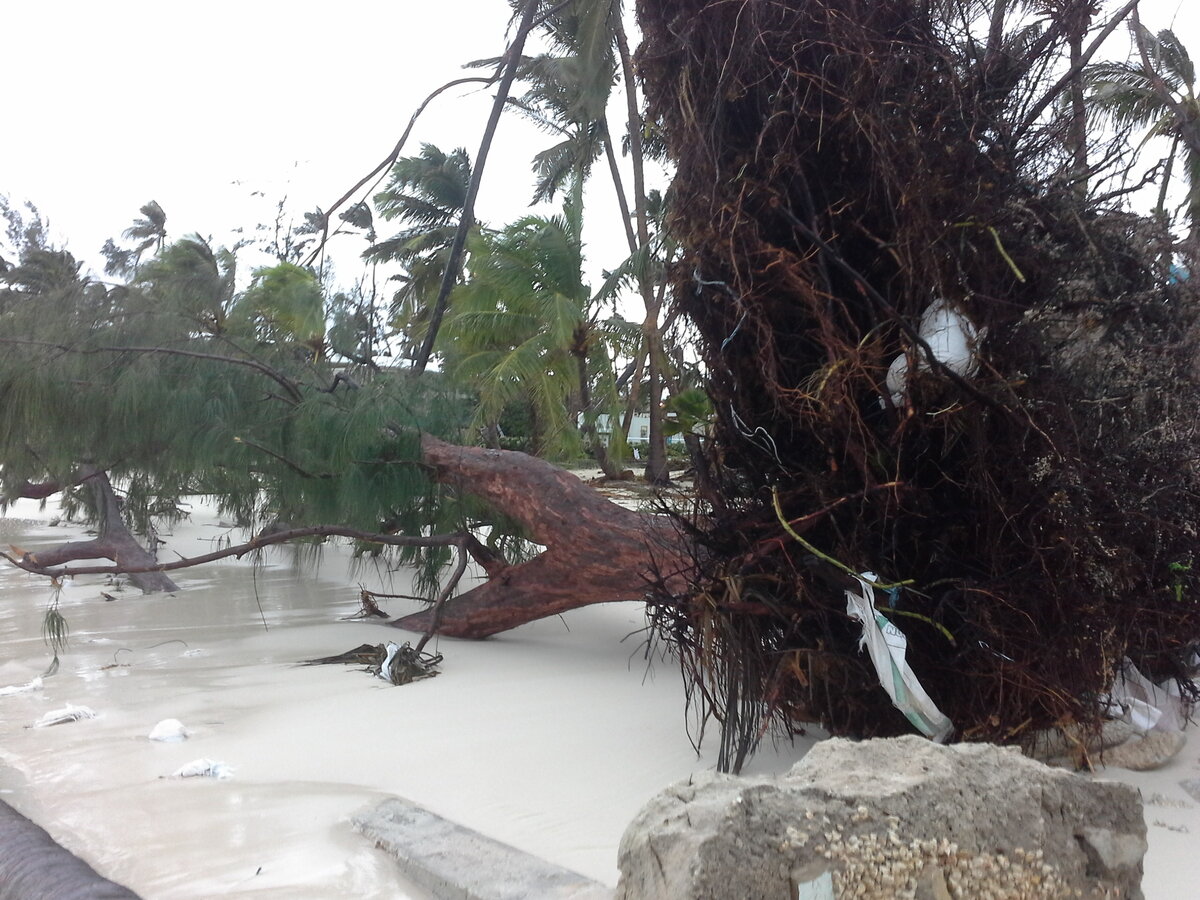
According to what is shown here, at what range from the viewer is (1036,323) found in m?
3.17

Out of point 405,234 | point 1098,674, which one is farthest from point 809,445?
point 405,234

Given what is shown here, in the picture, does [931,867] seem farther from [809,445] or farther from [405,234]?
[405,234]

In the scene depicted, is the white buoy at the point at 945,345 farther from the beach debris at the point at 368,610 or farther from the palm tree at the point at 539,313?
the palm tree at the point at 539,313

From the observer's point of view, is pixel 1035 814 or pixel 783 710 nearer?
pixel 1035 814

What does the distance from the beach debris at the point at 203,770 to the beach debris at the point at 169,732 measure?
17.5 inches

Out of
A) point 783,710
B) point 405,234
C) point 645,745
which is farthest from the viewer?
point 405,234

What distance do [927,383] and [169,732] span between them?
3549mm

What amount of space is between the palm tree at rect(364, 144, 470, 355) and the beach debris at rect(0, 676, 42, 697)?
17532 millimetres

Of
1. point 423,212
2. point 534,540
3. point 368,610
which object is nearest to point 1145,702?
point 534,540

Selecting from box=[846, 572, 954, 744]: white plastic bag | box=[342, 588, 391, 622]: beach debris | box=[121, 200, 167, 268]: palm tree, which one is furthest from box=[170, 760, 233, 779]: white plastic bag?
box=[121, 200, 167, 268]: palm tree

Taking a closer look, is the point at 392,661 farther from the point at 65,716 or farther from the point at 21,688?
the point at 21,688

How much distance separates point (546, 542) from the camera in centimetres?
569

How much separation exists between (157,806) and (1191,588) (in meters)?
3.75

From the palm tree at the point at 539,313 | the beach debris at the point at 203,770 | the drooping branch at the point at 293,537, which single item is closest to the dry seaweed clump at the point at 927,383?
the beach debris at the point at 203,770
